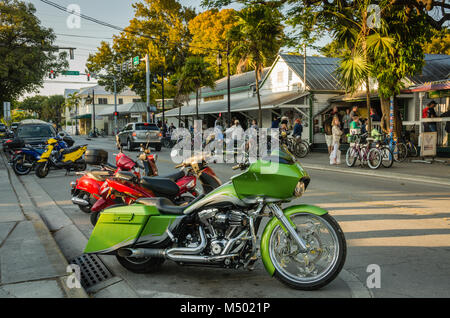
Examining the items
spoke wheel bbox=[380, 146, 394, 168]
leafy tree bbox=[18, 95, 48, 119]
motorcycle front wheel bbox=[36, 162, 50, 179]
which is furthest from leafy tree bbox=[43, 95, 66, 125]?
spoke wheel bbox=[380, 146, 394, 168]

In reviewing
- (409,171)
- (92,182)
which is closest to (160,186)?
(92,182)

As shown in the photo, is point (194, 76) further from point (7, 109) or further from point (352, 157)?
point (352, 157)

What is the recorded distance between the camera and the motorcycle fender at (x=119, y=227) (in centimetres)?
420

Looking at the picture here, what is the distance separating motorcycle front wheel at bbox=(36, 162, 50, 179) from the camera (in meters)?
12.8

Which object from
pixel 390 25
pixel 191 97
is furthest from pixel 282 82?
pixel 191 97

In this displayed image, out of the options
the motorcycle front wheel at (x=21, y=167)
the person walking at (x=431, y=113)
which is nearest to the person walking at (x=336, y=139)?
the person walking at (x=431, y=113)

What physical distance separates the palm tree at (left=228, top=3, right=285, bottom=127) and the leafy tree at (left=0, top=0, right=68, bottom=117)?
45.9 ft

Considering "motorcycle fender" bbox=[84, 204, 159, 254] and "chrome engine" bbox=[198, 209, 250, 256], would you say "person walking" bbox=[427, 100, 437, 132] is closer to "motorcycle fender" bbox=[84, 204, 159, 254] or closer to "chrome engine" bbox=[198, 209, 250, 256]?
"chrome engine" bbox=[198, 209, 250, 256]

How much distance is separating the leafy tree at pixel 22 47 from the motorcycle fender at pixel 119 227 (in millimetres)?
24730

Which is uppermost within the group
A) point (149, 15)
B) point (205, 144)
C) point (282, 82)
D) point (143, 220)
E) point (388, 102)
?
point (149, 15)

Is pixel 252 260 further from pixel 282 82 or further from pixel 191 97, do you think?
pixel 191 97

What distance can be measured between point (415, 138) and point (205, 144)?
58.0 feet

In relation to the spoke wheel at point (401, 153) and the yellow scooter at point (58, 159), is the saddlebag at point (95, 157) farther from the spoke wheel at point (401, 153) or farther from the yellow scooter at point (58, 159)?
the spoke wheel at point (401, 153)

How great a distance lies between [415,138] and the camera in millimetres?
20109
